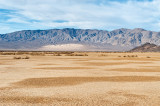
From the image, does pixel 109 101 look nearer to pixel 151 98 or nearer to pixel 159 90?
pixel 151 98

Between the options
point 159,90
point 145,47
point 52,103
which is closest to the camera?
point 52,103

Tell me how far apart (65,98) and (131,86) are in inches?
207

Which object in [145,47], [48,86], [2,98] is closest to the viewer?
[2,98]

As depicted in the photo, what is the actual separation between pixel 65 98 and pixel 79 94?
1.12m

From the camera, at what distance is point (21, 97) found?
38.7 feet

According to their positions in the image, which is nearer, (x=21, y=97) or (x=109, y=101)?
(x=109, y=101)

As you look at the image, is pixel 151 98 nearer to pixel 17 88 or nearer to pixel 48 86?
pixel 48 86

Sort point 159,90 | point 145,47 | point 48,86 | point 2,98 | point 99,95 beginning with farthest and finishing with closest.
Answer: point 145,47
point 48,86
point 159,90
point 99,95
point 2,98

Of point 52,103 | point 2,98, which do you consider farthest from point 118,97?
point 2,98

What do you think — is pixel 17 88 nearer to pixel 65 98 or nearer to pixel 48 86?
pixel 48 86

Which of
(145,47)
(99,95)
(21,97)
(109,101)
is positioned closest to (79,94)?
(99,95)

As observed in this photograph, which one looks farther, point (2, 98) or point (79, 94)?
point (79, 94)

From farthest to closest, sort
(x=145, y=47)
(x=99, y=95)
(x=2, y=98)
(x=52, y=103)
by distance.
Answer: (x=145, y=47), (x=99, y=95), (x=2, y=98), (x=52, y=103)

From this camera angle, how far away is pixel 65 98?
38.1 feet
